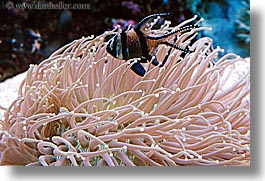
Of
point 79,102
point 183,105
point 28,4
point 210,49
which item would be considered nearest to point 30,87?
point 79,102

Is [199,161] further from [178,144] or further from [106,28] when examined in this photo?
[106,28]

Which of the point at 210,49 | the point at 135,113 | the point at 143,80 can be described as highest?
the point at 210,49

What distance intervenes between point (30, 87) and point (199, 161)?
619 mm

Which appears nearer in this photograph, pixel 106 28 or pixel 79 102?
pixel 79 102

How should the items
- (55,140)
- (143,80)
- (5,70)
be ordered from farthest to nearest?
(5,70), (143,80), (55,140)

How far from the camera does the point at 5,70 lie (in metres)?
1.60

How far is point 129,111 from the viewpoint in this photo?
1387mm

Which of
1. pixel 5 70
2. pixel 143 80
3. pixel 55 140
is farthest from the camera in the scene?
pixel 5 70

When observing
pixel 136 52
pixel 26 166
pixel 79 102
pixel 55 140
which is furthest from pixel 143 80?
pixel 26 166

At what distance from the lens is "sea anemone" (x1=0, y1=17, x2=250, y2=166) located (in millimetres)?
1363

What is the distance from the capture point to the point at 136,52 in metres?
1.38

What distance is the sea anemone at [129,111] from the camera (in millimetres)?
1363

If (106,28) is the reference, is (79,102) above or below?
below

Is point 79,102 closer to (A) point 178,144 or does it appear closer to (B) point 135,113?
(B) point 135,113
